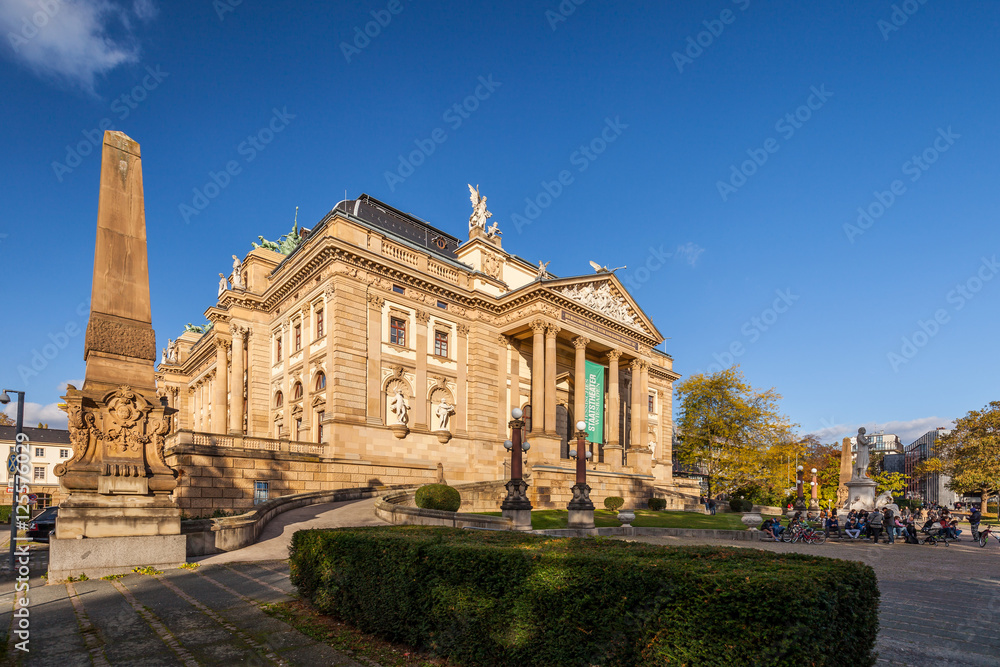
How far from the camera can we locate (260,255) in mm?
38781

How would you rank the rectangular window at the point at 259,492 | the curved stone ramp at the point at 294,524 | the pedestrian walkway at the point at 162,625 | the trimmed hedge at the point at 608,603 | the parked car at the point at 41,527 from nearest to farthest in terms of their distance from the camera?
the trimmed hedge at the point at 608,603, the pedestrian walkway at the point at 162,625, the curved stone ramp at the point at 294,524, the parked car at the point at 41,527, the rectangular window at the point at 259,492

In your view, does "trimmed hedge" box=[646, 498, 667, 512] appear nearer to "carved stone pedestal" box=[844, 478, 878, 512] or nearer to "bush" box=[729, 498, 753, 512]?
"bush" box=[729, 498, 753, 512]

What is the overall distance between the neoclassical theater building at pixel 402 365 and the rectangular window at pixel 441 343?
0.15 m

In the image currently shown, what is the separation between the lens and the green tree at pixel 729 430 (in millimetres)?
44594

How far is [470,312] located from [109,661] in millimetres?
32347

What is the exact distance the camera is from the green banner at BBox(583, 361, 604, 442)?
39281mm

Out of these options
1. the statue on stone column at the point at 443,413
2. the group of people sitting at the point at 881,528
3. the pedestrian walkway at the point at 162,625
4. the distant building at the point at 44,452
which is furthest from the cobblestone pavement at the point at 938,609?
the distant building at the point at 44,452

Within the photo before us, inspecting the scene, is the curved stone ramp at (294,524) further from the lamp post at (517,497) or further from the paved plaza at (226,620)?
the lamp post at (517,497)

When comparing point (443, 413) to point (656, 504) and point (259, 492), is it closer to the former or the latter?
point (259, 492)

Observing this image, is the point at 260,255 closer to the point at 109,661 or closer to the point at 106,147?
the point at 106,147

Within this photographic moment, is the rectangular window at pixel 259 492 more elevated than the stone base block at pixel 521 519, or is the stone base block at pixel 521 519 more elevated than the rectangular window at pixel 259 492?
the stone base block at pixel 521 519

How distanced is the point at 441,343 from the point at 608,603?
32016 mm

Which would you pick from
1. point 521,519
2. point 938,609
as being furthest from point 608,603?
point 521,519

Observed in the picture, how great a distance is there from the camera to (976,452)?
159 feet
